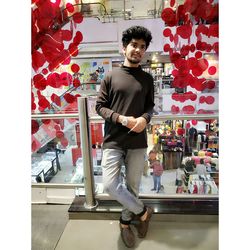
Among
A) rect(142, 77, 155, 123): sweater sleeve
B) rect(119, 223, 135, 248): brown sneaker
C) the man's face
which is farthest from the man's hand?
rect(119, 223, 135, 248): brown sneaker

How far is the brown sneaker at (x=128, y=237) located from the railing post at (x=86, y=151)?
1.38 ft

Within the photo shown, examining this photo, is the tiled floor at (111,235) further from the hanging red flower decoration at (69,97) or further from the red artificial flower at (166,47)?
the red artificial flower at (166,47)

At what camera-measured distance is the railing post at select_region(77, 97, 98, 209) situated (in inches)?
69.4

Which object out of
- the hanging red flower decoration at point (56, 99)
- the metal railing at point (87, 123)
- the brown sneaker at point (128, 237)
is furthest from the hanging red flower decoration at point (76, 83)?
the brown sneaker at point (128, 237)

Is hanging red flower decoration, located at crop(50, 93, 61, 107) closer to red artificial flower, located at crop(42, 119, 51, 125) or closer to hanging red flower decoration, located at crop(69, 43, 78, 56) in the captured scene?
red artificial flower, located at crop(42, 119, 51, 125)

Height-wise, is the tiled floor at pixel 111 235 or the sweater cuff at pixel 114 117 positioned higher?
the sweater cuff at pixel 114 117

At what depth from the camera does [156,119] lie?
182cm

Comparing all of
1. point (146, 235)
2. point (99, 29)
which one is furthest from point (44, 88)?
point (146, 235)

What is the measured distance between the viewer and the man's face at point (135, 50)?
1.38 meters

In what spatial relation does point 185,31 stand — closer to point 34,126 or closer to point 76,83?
point 76,83

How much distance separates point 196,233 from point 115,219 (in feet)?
2.03

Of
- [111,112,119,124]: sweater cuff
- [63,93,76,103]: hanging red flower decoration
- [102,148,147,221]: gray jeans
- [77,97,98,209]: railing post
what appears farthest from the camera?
[63,93,76,103]: hanging red flower decoration

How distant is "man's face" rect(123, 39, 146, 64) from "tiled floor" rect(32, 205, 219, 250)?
4.00 feet
